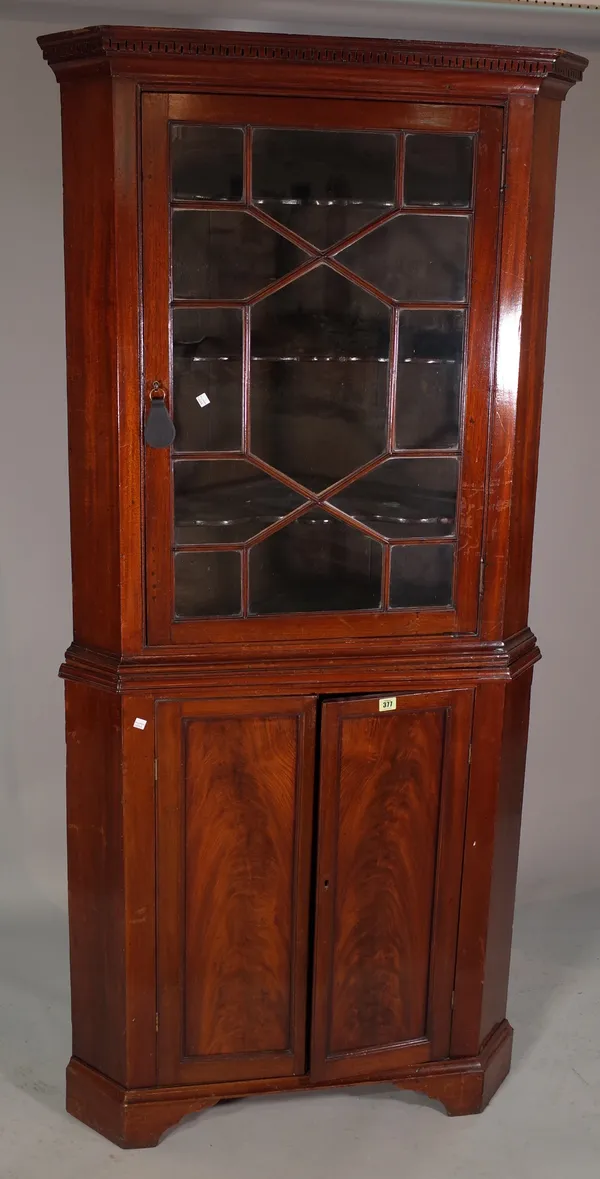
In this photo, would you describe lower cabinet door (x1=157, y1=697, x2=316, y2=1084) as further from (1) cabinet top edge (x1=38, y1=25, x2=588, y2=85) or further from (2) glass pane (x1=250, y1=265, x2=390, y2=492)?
(1) cabinet top edge (x1=38, y1=25, x2=588, y2=85)

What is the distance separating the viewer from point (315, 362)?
92.4 inches

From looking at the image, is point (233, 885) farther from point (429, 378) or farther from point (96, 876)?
point (429, 378)

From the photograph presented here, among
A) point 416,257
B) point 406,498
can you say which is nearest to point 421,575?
point 406,498

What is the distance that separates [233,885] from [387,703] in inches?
19.5

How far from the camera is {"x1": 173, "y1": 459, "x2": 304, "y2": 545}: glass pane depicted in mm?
2338

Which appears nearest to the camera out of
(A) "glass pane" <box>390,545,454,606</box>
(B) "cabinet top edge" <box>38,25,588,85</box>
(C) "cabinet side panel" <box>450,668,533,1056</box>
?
(B) "cabinet top edge" <box>38,25,588,85</box>

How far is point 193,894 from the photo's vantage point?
254cm

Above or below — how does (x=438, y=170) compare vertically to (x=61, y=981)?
above

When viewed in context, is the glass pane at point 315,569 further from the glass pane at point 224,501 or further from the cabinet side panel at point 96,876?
the cabinet side panel at point 96,876

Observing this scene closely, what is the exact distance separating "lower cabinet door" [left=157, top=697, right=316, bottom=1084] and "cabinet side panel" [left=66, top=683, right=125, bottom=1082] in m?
0.09

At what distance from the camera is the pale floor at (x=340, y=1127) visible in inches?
101

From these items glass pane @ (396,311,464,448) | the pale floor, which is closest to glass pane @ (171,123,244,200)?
glass pane @ (396,311,464,448)

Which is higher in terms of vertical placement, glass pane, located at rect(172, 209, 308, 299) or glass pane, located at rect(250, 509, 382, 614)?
glass pane, located at rect(172, 209, 308, 299)

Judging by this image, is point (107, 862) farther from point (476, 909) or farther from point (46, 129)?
point (46, 129)
